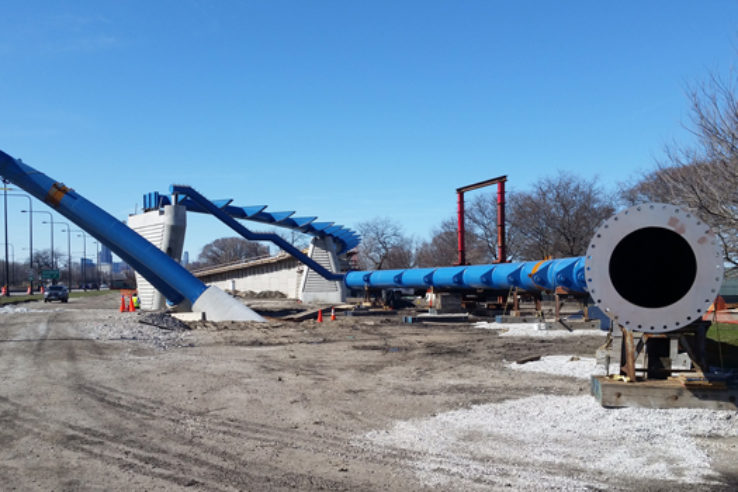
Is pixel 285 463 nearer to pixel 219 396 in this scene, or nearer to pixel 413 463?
pixel 413 463

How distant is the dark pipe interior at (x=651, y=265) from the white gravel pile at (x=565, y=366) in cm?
301

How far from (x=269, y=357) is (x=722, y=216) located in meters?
10.4

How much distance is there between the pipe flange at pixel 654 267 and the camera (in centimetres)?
646

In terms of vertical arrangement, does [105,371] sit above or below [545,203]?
below

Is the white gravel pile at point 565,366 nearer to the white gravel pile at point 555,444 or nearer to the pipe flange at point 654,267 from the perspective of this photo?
the white gravel pile at point 555,444

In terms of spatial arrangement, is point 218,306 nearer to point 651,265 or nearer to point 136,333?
point 136,333

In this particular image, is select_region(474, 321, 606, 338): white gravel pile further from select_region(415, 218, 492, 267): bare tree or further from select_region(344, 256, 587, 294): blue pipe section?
select_region(415, 218, 492, 267): bare tree

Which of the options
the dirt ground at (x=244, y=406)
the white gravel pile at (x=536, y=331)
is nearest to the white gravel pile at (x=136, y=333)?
the dirt ground at (x=244, y=406)

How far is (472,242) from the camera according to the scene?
6244 cm

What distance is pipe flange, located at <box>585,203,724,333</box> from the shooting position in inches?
254

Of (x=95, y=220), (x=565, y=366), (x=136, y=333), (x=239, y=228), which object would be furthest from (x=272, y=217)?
(x=565, y=366)

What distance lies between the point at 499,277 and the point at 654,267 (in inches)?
685

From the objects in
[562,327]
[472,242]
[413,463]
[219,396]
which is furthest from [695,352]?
[472,242]

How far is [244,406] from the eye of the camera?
8555 millimetres
